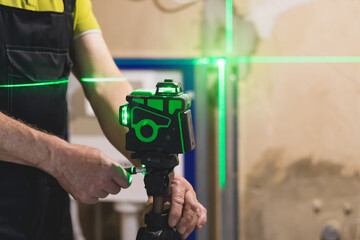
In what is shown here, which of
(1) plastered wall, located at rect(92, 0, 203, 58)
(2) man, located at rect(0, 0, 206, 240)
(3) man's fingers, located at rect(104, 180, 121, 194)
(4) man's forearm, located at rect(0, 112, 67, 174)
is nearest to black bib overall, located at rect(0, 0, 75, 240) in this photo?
(2) man, located at rect(0, 0, 206, 240)

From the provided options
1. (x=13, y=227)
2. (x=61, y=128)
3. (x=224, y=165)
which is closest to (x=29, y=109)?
(x=61, y=128)

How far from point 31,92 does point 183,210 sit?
1.35 feet

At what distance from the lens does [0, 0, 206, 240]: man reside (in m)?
0.99

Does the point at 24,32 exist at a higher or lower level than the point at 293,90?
higher

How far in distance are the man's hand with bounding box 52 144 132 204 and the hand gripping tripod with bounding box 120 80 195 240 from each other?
5 cm

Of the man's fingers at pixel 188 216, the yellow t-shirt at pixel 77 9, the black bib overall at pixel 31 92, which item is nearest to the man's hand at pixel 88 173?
the man's fingers at pixel 188 216

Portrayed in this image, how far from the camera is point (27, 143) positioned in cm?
84

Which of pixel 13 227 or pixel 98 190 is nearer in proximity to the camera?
pixel 98 190

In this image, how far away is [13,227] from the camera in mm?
1038

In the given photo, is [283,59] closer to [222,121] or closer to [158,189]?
[222,121]

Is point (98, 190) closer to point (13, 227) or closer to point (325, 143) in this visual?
point (13, 227)

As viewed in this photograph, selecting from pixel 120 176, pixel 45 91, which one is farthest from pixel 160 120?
pixel 45 91

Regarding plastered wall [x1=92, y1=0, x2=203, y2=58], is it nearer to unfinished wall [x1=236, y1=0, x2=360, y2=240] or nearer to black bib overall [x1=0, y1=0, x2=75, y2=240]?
unfinished wall [x1=236, y1=0, x2=360, y2=240]

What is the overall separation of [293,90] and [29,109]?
0.96 metres
